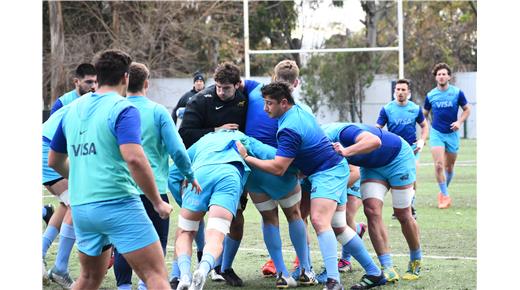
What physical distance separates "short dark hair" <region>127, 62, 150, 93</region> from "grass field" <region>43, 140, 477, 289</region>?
6.08ft

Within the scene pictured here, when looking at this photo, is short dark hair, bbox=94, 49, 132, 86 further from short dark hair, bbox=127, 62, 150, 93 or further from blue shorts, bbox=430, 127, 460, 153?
blue shorts, bbox=430, 127, 460, 153

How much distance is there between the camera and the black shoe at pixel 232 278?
785cm

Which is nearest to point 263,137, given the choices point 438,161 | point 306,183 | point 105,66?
point 306,183

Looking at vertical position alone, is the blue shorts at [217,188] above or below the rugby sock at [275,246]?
above

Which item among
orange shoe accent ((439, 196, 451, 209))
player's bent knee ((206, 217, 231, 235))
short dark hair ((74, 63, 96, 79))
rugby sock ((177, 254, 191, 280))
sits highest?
short dark hair ((74, 63, 96, 79))

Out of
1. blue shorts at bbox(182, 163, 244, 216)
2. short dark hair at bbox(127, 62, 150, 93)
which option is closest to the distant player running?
blue shorts at bbox(182, 163, 244, 216)

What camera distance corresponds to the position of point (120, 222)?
539cm

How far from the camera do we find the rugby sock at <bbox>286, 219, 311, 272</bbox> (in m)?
7.80

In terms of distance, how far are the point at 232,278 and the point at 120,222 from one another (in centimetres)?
268

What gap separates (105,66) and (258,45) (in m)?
31.5

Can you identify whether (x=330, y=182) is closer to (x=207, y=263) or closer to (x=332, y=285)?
(x=332, y=285)

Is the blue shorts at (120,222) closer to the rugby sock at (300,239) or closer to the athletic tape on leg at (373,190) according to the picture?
the rugby sock at (300,239)

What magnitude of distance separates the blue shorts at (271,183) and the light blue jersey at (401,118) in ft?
16.1

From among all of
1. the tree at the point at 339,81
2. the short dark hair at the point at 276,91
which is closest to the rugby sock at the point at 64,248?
the short dark hair at the point at 276,91
